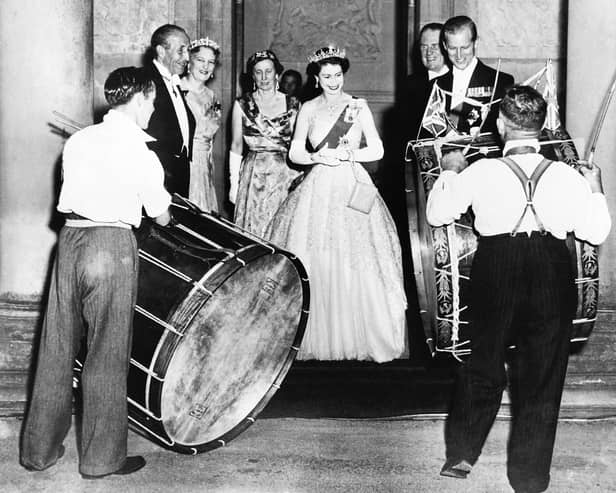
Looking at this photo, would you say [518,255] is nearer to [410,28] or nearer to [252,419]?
[252,419]

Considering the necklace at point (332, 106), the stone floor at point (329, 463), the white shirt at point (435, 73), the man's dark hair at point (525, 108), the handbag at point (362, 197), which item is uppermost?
the white shirt at point (435, 73)

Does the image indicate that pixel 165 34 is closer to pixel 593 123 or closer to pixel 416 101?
pixel 416 101

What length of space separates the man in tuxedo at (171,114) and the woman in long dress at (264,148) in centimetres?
77

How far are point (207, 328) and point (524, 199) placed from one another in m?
1.67

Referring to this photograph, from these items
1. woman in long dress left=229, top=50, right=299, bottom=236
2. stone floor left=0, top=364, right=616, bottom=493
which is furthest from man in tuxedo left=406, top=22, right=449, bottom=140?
stone floor left=0, top=364, right=616, bottom=493

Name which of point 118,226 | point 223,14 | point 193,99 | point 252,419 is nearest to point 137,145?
point 118,226

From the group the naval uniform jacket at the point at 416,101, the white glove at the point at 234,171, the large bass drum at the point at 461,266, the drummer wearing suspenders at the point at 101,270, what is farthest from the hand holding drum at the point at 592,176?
the white glove at the point at 234,171

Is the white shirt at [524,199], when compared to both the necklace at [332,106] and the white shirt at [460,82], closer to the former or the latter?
the white shirt at [460,82]

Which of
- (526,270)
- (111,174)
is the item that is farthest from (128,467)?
(526,270)

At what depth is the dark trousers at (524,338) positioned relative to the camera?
4512 millimetres

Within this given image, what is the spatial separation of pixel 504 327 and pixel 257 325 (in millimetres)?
1364

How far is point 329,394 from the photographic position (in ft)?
19.9

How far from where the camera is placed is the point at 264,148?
741cm

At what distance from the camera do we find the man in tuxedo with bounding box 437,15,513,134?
6090 millimetres
